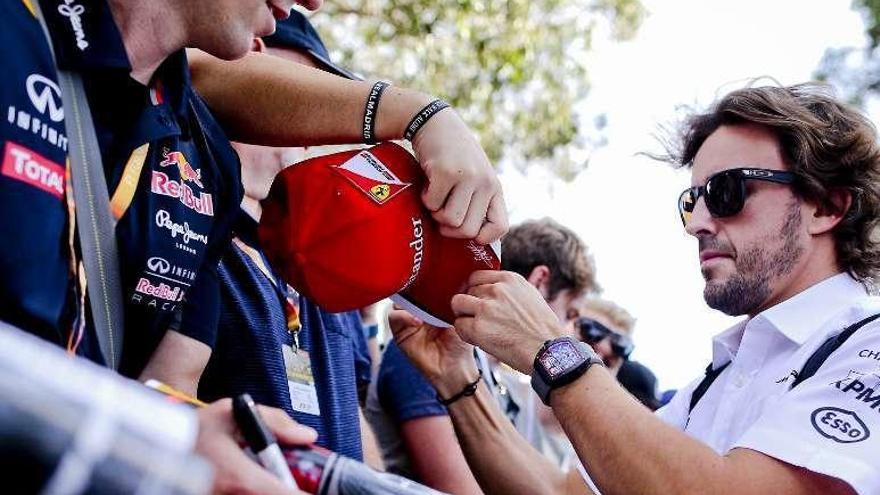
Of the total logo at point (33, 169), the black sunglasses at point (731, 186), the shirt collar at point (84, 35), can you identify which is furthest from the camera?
the black sunglasses at point (731, 186)

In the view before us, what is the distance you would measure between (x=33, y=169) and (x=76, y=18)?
390 mm

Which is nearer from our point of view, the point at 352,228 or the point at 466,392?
the point at 352,228

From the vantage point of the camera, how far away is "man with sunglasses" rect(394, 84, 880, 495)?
2289 millimetres

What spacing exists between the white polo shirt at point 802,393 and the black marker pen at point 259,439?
5.23ft

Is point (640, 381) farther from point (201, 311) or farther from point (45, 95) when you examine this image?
point (45, 95)

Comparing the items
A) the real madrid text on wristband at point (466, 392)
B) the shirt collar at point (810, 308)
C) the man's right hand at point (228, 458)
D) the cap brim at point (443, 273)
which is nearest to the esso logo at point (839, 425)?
the shirt collar at point (810, 308)

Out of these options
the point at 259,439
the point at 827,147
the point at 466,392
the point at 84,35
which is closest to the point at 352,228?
the point at 84,35

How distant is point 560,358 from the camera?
2.48 meters

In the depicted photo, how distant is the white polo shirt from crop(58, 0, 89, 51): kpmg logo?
1785 millimetres

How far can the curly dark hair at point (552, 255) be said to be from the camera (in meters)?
5.30

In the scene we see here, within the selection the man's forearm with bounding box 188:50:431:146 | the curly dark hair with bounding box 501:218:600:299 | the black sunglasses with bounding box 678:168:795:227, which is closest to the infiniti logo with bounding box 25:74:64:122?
the man's forearm with bounding box 188:50:431:146

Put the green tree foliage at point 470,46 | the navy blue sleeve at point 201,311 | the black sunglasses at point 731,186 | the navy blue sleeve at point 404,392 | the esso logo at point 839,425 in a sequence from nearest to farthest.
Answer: the navy blue sleeve at point 201,311, the esso logo at point 839,425, the black sunglasses at point 731,186, the navy blue sleeve at point 404,392, the green tree foliage at point 470,46

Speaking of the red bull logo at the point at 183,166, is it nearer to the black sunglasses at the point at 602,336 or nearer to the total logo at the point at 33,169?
the total logo at the point at 33,169

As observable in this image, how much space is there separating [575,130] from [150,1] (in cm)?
1107
